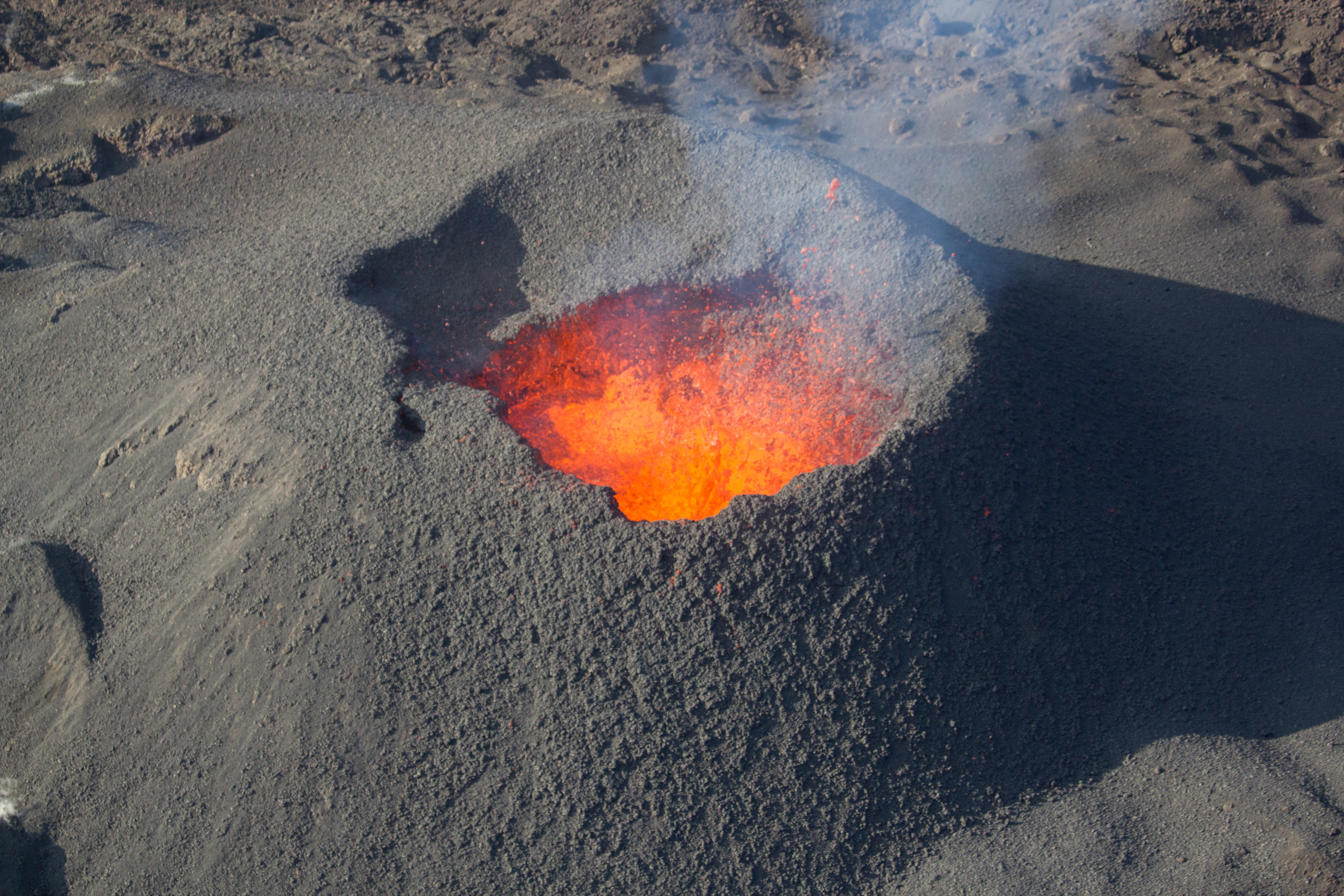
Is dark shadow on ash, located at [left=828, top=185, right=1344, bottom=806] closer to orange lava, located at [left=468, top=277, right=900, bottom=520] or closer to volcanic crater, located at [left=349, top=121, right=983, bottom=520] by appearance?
volcanic crater, located at [left=349, top=121, right=983, bottom=520]

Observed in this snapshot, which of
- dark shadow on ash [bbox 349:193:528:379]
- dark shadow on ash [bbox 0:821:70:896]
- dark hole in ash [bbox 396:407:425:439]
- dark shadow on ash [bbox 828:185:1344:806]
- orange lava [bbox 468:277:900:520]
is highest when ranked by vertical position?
dark shadow on ash [bbox 349:193:528:379]

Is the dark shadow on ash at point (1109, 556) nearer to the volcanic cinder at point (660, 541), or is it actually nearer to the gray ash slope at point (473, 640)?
the volcanic cinder at point (660, 541)

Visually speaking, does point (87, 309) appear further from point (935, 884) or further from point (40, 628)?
point (935, 884)

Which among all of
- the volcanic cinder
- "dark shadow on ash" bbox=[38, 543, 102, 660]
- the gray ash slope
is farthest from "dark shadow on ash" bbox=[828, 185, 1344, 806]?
"dark shadow on ash" bbox=[38, 543, 102, 660]

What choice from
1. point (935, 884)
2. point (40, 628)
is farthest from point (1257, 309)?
point (40, 628)

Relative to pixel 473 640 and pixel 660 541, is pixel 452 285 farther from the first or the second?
pixel 660 541

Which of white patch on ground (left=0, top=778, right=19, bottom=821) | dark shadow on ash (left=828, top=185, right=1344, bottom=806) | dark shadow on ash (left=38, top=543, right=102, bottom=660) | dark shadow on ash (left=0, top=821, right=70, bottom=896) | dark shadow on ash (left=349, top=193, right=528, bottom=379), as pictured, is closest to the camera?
dark shadow on ash (left=828, top=185, right=1344, bottom=806)
